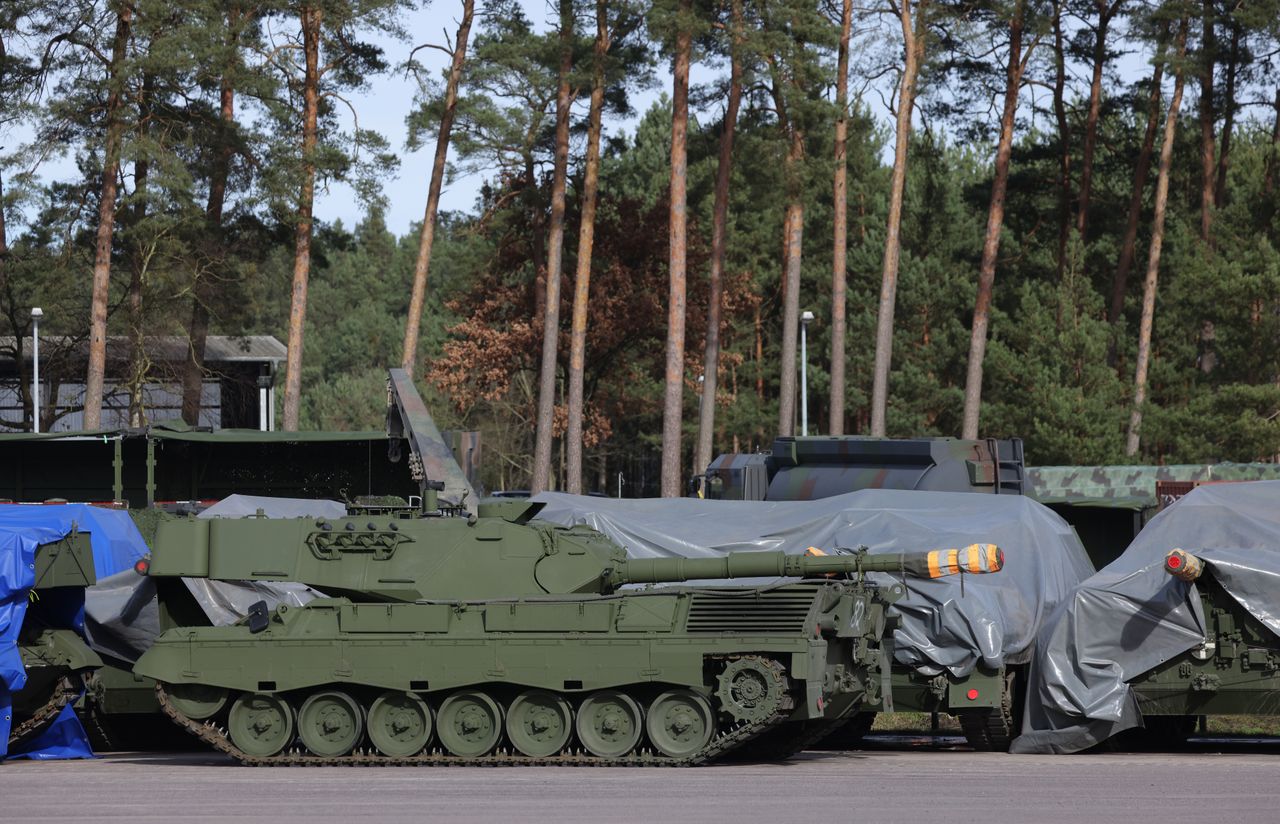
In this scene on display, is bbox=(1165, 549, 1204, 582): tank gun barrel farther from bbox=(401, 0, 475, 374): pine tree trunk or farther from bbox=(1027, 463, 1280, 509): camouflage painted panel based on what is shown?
bbox=(401, 0, 475, 374): pine tree trunk

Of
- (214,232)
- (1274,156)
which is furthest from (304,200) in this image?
(1274,156)

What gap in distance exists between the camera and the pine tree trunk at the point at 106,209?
30.8 m

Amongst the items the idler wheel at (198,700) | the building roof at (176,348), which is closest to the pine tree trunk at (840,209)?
the building roof at (176,348)

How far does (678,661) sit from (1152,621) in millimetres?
3961

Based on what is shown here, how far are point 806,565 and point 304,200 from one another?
829 inches

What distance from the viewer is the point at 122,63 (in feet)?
99.5

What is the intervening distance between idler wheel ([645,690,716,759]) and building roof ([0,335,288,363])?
89.4 feet

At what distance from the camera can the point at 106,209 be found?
31.5 metres

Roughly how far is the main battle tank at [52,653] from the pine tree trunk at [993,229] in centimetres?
2335

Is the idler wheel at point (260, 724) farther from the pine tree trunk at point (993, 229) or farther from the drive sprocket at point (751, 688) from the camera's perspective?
the pine tree trunk at point (993, 229)

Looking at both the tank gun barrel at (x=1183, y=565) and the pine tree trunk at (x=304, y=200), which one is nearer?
the tank gun barrel at (x=1183, y=565)

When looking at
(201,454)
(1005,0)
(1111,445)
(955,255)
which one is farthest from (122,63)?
(955,255)

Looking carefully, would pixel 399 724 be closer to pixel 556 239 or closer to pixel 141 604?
pixel 141 604

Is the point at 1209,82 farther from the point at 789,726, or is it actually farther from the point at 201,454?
the point at 789,726
